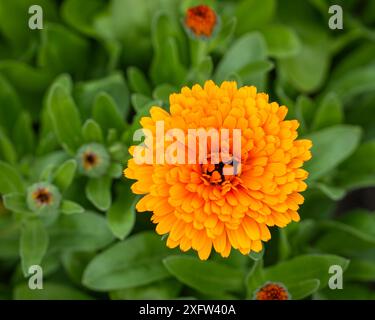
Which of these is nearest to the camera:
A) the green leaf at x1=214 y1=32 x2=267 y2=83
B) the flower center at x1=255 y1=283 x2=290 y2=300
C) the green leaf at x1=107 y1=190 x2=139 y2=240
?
the flower center at x1=255 y1=283 x2=290 y2=300

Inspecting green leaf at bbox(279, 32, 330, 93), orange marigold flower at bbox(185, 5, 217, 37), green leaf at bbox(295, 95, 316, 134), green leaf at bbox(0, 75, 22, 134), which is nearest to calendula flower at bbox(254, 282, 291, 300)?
green leaf at bbox(295, 95, 316, 134)

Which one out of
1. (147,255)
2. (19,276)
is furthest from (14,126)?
(147,255)

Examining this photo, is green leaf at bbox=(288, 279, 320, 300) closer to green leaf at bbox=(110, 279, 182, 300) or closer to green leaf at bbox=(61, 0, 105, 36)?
green leaf at bbox=(110, 279, 182, 300)

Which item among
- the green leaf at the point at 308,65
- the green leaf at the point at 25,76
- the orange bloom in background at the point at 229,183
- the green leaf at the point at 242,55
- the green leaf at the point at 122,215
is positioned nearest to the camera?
the orange bloom in background at the point at 229,183

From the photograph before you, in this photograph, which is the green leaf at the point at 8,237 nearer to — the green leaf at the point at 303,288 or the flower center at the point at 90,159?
the flower center at the point at 90,159

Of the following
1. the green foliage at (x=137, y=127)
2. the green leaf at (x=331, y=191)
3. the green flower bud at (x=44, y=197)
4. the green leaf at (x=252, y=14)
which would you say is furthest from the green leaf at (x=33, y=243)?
the green leaf at (x=252, y=14)
